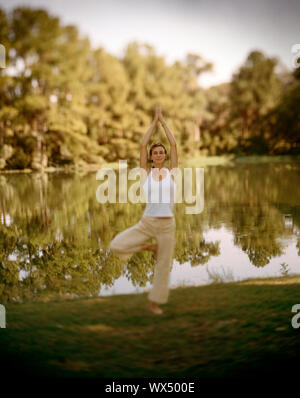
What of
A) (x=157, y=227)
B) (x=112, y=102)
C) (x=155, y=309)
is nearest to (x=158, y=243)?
(x=157, y=227)

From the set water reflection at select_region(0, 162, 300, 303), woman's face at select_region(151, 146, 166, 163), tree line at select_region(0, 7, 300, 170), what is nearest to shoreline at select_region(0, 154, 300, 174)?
tree line at select_region(0, 7, 300, 170)

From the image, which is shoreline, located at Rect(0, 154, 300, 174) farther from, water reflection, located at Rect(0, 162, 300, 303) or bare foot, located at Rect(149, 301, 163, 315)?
Answer: bare foot, located at Rect(149, 301, 163, 315)

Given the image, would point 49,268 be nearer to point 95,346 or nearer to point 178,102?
point 95,346

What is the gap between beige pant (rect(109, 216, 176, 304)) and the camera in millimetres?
4691

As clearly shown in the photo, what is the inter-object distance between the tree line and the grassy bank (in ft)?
88.6

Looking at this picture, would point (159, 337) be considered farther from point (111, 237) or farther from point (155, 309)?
point (111, 237)

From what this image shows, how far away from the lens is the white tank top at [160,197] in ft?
15.2

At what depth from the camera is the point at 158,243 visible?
15.5 feet

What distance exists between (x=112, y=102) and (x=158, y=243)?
3514cm

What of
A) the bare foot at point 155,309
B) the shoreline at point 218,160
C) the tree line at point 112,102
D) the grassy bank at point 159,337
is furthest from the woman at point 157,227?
the shoreline at point 218,160

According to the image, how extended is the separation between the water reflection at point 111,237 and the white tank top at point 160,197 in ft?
5.76

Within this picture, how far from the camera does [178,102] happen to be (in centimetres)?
4425
